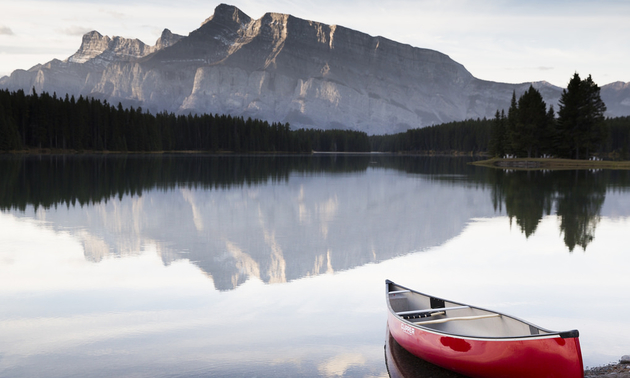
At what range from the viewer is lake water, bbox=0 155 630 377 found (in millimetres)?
9406

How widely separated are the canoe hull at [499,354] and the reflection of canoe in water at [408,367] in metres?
0.21

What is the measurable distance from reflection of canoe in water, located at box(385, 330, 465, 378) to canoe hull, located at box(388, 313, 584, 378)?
0.70ft

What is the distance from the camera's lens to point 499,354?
767 cm

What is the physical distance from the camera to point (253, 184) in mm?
45250

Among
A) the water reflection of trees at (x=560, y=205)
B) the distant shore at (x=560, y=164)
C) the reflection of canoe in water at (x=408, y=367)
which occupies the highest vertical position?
the distant shore at (x=560, y=164)

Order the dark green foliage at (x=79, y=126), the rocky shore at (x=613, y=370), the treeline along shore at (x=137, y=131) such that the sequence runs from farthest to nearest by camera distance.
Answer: the dark green foliage at (x=79, y=126)
the treeline along shore at (x=137, y=131)
the rocky shore at (x=613, y=370)

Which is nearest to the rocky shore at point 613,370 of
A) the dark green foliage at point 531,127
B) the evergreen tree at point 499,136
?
the dark green foliage at point 531,127

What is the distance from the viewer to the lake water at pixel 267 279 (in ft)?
30.9

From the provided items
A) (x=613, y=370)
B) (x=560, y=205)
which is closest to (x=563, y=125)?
(x=560, y=205)

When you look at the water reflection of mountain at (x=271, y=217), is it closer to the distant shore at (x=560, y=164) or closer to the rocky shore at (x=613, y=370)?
the rocky shore at (x=613, y=370)

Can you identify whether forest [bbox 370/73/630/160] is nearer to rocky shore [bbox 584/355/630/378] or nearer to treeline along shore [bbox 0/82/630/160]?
treeline along shore [bbox 0/82/630/160]

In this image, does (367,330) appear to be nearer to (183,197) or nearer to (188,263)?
(188,263)

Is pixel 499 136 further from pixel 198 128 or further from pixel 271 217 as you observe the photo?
pixel 198 128

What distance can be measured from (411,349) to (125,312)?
21.4 feet
